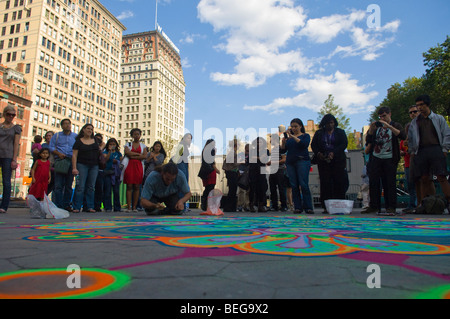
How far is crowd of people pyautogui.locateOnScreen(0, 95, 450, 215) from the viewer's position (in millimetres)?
5125

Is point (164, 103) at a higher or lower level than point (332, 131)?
higher

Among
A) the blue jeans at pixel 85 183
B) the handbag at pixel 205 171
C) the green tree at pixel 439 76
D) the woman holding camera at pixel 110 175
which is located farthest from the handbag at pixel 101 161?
the green tree at pixel 439 76

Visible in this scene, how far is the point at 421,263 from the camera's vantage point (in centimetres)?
140

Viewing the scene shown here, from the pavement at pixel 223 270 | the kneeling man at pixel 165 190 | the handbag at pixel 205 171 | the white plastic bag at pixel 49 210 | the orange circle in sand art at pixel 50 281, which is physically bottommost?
the orange circle in sand art at pixel 50 281

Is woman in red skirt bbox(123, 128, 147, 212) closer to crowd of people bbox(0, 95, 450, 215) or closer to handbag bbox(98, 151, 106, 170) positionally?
crowd of people bbox(0, 95, 450, 215)

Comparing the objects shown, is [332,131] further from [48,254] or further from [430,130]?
[48,254]

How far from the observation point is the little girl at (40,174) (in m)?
6.18

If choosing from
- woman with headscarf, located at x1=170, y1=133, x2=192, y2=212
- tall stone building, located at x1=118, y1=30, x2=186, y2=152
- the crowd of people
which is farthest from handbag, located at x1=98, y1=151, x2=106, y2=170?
tall stone building, located at x1=118, y1=30, x2=186, y2=152

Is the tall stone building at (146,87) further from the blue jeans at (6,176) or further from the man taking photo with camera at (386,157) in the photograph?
the man taking photo with camera at (386,157)

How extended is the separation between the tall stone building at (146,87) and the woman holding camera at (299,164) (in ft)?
249

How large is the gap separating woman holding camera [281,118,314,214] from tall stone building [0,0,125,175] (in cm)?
4754
